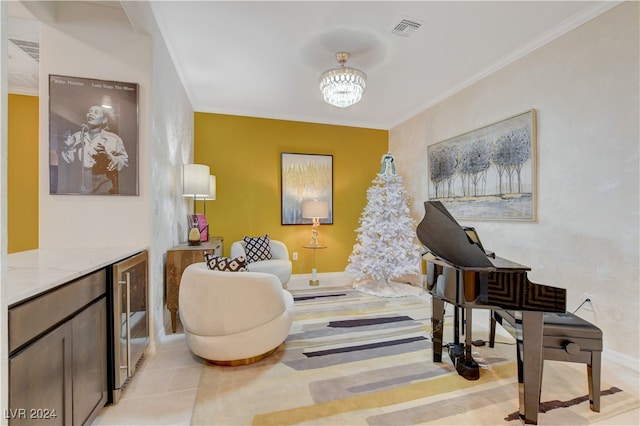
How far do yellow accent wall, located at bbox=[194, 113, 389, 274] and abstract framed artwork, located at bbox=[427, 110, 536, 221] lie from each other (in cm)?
158

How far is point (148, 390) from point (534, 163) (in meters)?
3.83

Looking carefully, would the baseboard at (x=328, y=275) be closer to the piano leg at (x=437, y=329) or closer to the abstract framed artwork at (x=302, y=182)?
the abstract framed artwork at (x=302, y=182)

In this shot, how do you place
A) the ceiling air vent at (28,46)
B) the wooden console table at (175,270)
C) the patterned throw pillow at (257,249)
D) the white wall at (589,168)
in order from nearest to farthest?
the white wall at (589,168), the ceiling air vent at (28,46), the wooden console table at (175,270), the patterned throw pillow at (257,249)

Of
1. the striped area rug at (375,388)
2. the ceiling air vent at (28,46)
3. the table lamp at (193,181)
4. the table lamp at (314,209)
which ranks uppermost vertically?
the ceiling air vent at (28,46)

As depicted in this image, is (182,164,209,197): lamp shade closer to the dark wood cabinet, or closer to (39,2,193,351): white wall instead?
(39,2,193,351): white wall

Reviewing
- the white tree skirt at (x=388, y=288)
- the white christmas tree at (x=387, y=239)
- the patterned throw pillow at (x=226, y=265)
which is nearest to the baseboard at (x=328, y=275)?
the white tree skirt at (x=388, y=288)

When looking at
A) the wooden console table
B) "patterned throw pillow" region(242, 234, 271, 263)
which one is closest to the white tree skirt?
"patterned throw pillow" region(242, 234, 271, 263)

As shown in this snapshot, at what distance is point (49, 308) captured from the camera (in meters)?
1.15

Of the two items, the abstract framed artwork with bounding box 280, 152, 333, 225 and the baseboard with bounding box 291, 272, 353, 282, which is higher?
the abstract framed artwork with bounding box 280, 152, 333, 225

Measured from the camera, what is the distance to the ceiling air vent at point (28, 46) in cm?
248

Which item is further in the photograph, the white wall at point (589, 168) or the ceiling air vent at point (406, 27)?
the ceiling air vent at point (406, 27)

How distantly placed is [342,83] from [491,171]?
2009 millimetres

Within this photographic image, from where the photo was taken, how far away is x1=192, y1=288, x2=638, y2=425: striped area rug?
5.55ft

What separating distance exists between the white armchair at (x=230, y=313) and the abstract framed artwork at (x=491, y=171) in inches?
104
